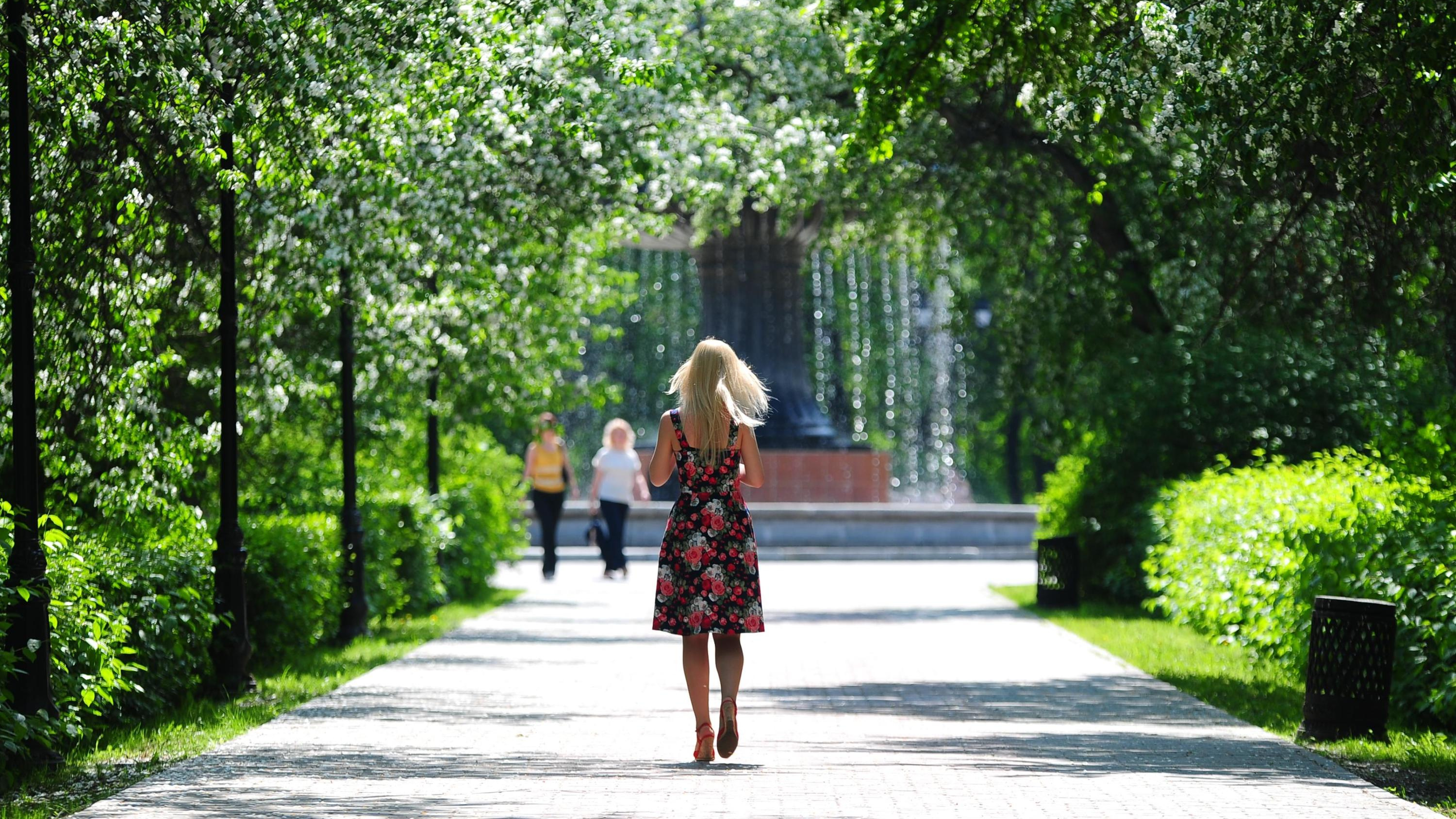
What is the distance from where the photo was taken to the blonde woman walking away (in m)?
8.41

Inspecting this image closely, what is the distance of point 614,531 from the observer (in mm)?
23219

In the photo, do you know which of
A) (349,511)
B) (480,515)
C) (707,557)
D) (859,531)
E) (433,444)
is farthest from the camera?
(859,531)

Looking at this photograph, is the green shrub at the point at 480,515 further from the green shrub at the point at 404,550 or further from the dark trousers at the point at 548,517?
the green shrub at the point at 404,550

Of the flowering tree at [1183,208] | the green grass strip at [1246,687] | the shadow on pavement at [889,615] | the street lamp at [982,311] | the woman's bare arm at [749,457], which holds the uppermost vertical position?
the street lamp at [982,311]

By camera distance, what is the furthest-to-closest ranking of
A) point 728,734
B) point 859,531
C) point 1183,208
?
point 859,531 → point 1183,208 → point 728,734

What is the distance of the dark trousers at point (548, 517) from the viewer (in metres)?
23.2

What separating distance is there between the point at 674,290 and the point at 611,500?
100 feet

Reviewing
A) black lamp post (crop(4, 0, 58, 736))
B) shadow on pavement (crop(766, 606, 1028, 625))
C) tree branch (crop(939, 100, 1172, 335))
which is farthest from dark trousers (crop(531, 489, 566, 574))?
black lamp post (crop(4, 0, 58, 736))

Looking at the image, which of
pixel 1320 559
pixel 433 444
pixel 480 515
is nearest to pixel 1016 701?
pixel 1320 559

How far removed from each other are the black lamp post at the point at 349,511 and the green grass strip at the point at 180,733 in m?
0.19

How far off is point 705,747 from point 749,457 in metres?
1.25

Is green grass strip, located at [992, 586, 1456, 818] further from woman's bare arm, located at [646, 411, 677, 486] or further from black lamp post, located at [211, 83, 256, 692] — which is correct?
black lamp post, located at [211, 83, 256, 692]

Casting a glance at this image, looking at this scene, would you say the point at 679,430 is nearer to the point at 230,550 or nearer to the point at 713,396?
the point at 713,396

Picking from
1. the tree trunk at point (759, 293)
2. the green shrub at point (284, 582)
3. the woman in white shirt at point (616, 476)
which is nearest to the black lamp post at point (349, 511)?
the green shrub at point (284, 582)
